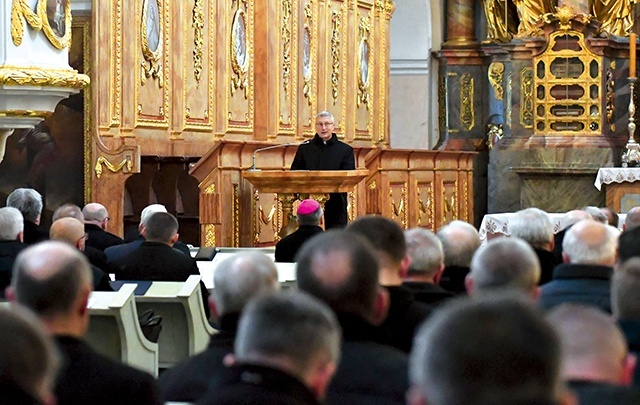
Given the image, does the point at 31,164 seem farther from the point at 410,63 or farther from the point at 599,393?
the point at 410,63

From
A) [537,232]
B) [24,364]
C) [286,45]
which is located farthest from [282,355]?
[286,45]

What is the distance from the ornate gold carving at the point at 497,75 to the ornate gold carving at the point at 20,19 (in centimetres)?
1351

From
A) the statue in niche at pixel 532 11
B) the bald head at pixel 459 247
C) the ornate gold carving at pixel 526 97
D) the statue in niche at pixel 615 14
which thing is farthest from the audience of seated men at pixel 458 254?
the statue in niche at pixel 615 14

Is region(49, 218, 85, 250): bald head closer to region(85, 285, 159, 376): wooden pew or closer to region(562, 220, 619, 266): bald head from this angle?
region(85, 285, 159, 376): wooden pew

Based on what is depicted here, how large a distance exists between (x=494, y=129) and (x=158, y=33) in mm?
9792

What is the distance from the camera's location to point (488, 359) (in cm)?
239

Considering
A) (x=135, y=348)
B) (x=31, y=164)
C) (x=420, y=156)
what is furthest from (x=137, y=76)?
(x=135, y=348)

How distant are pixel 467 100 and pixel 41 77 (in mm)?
14808

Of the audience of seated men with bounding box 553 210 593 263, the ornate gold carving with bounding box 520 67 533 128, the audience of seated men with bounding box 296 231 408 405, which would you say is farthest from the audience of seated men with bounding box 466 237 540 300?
the ornate gold carving with bounding box 520 67 533 128

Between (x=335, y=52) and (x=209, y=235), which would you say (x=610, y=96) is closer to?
(x=335, y=52)

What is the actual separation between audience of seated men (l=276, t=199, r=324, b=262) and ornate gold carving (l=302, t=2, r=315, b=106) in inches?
352

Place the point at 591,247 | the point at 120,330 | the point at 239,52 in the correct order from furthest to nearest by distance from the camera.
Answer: the point at 239,52 → the point at 120,330 → the point at 591,247

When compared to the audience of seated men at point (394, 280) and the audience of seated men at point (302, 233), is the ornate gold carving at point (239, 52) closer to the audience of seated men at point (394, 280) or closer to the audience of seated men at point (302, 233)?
the audience of seated men at point (302, 233)

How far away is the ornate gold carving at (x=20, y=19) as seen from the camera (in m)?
10.8
